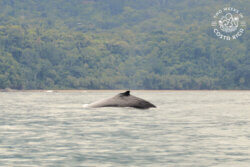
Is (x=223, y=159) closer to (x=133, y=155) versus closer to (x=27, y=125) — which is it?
(x=133, y=155)

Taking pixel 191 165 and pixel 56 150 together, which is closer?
pixel 191 165

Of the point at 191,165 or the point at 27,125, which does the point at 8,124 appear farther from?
the point at 191,165

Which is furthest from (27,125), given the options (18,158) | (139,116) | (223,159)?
(223,159)

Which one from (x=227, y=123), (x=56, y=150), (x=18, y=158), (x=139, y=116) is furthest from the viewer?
(x=139, y=116)

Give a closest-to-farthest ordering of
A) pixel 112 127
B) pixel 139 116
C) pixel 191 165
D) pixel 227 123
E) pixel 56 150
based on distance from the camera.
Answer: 1. pixel 191 165
2. pixel 56 150
3. pixel 112 127
4. pixel 227 123
5. pixel 139 116

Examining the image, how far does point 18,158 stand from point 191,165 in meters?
6.57

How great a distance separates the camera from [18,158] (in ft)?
77.6

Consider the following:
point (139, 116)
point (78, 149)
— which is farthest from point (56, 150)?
point (139, 116)

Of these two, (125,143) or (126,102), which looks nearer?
(125,143)

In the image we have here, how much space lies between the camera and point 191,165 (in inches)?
870

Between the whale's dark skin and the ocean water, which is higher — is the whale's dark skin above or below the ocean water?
above

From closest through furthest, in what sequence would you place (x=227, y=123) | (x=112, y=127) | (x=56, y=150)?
1. (x=56, y=150)
2. (x=112, y=127)
3. (x=227, y=123)

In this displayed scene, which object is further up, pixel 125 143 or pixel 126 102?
pixel 126 102

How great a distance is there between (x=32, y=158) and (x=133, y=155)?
3895mm
